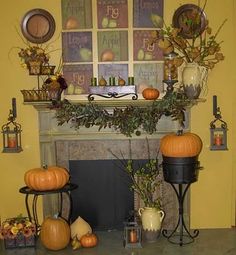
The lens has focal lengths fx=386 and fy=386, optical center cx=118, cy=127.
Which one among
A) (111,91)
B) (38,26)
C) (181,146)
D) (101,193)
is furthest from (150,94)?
(38,26)

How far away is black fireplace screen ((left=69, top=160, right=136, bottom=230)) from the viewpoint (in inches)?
157

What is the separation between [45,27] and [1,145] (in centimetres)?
128

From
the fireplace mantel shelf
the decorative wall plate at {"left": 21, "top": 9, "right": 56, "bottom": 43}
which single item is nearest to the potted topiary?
the fireplace mantel shelf

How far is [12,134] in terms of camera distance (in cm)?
390

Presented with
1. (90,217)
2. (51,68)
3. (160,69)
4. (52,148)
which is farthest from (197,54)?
(90,217)

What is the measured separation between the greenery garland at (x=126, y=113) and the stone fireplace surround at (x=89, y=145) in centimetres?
18

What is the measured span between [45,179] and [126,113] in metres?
0.96

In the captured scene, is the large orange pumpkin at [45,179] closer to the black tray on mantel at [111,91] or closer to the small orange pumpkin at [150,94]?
the black tray on mantel at [111,91]

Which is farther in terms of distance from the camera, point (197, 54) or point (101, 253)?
point (197, 54)

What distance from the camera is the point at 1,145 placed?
3.96m

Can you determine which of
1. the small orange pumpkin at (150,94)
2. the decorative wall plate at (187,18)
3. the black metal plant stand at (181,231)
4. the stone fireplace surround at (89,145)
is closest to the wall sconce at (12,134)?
the stone fireplace surround at (89,145)

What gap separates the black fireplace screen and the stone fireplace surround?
0.28 feet

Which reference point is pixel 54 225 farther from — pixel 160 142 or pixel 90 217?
pixel 160 142

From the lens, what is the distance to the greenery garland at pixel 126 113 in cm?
358
